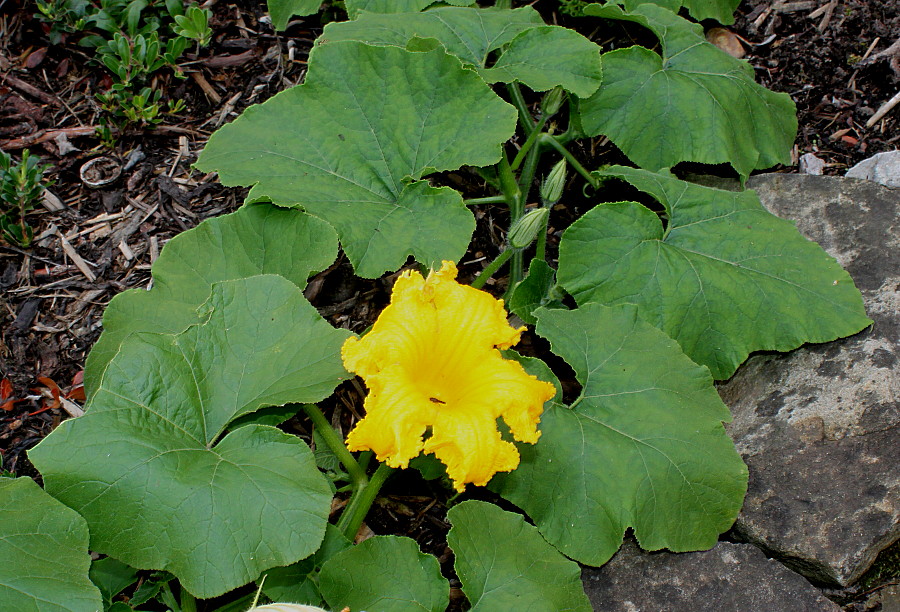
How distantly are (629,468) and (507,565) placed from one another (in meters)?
0.66

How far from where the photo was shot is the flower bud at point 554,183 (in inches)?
153

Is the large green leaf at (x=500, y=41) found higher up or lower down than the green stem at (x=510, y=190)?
higher up

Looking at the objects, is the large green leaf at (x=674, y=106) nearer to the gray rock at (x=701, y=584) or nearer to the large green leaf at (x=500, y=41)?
the large green leaf at (x=500, y=41)

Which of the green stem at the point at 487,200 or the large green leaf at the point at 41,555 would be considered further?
the green stem at the point at 487,200

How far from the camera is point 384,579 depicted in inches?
117

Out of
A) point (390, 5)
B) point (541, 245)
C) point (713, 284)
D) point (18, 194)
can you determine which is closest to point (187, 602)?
point (541, 245)

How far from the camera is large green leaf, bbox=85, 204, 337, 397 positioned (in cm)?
355

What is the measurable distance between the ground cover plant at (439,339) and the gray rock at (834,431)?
0.60 feet

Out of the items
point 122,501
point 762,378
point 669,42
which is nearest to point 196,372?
point 122,501

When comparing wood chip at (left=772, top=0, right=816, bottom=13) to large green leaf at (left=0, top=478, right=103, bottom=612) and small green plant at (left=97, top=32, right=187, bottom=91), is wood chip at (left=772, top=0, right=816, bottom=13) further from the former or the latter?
large green leaf at (left=0, top=478, right=103, bottom=612)

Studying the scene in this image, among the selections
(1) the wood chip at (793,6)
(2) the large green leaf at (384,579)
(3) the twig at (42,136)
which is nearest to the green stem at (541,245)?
(2) the large green leaf at (384,579)

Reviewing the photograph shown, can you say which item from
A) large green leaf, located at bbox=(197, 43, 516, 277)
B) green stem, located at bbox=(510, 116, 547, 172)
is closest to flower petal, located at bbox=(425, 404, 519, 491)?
large green leaf, located at bbox=(197, 43, 516, 277)

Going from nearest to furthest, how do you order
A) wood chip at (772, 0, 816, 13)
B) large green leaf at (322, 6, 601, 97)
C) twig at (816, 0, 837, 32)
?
1. large green leaf at (322, 6, 601, 97)
2. twig at (816, 0, 837, 32)
3. wood chip at (772, 0, 816, 13)

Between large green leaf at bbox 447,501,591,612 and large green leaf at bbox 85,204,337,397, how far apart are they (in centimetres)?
130
